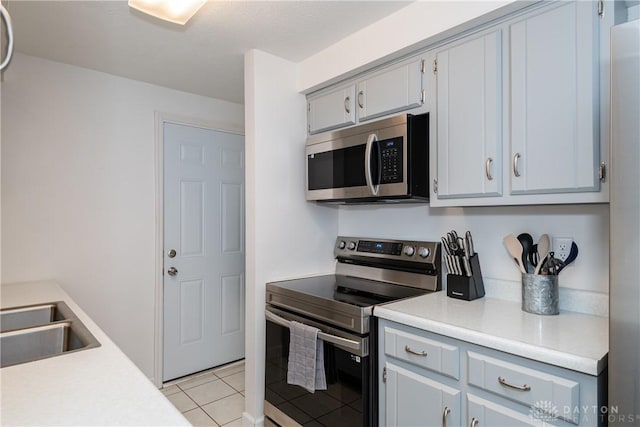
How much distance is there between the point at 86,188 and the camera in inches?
97.7

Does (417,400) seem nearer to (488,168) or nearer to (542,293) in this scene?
(542,293)

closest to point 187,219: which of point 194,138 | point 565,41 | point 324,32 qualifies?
point 194,138

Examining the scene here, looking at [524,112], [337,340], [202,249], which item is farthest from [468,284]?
[202,249]

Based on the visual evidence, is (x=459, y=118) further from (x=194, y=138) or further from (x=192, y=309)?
(x=192, y=309)

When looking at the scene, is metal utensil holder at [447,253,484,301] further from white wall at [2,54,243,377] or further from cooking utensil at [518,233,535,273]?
white wall at [2,54,243,377]

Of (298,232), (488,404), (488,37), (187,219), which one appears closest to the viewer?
(488,404)

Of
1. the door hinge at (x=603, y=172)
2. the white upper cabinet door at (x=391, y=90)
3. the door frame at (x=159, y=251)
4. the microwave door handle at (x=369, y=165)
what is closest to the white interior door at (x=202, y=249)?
the door frame at (x=159, y=251)

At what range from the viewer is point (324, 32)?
6.69 feet

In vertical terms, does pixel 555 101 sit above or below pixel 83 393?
above

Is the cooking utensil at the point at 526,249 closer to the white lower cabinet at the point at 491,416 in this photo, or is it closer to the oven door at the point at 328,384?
the white lower cabinet at the point at 491,416

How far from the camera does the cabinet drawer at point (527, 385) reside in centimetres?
111

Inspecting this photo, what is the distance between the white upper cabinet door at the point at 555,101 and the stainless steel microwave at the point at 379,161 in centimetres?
42

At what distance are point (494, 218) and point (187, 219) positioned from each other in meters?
2.19

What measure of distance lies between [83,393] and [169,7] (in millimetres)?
1494
